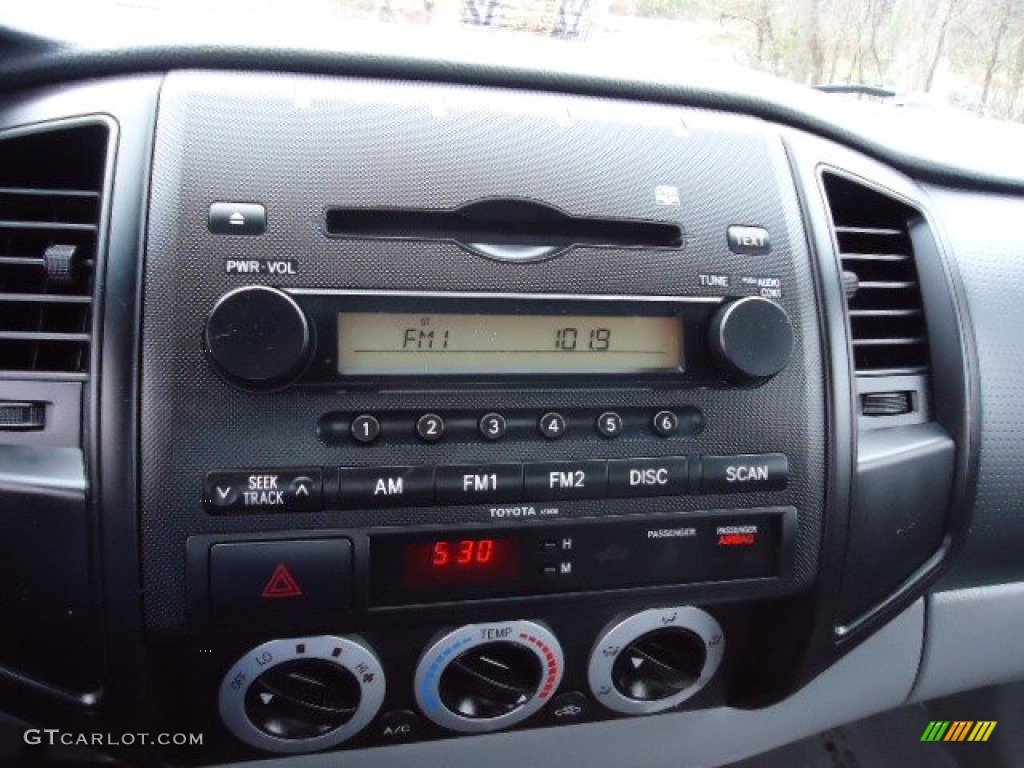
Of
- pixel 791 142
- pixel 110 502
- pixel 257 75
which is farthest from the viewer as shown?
pixel 791 142

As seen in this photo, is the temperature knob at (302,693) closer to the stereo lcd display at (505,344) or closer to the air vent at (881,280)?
the stereo lcd display at (505,344)

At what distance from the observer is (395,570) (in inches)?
38.6

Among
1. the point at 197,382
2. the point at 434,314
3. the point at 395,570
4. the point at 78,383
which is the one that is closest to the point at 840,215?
the point at 434,314

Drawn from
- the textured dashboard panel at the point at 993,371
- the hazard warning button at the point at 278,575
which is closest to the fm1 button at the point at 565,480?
the hazard warning button at the point at 278,575

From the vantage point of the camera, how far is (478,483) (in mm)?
961

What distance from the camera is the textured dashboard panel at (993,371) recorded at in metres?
1.25

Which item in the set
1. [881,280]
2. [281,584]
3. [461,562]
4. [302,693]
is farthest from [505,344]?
[881,280]

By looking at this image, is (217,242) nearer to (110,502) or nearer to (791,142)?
(110,502)

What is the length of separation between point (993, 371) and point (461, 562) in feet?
2.68

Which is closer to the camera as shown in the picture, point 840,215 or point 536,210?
point 536,210


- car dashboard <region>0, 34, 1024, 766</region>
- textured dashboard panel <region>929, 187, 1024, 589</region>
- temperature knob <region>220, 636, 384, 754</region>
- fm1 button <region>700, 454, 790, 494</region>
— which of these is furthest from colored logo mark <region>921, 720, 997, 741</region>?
temperature knob <region>220, 636, 384, 754</region>

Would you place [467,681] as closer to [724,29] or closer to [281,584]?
[281,584]

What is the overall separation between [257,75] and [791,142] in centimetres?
68

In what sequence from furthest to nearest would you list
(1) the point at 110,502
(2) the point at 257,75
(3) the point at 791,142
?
(3) the point at 791,142
(2) the point at 257,75
(1) the point at 110,502
